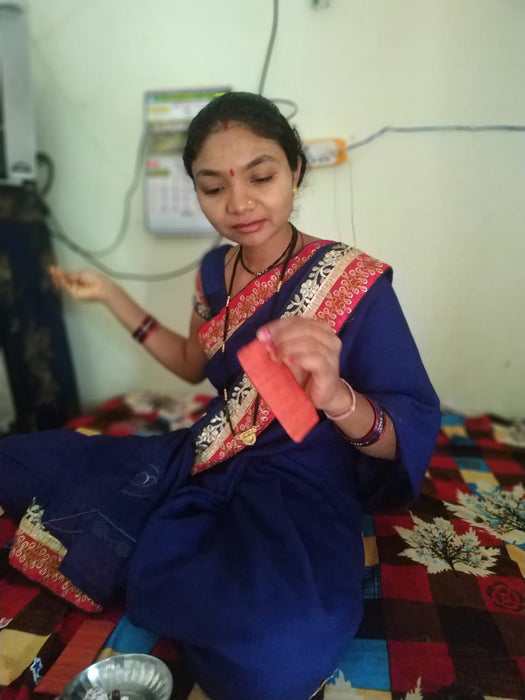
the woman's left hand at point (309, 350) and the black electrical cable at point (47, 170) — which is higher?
the black electrical cable at point (47, 170)

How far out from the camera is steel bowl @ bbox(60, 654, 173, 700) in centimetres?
64

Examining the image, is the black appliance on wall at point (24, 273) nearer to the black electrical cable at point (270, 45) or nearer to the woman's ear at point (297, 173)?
the black electrical cable at point (270, 45)

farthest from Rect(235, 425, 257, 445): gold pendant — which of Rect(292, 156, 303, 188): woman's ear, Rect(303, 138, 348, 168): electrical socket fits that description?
Rect(303, 138, 348, 168): electrical socket

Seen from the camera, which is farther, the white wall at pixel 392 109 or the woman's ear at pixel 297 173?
the white wall at pixel 392 109

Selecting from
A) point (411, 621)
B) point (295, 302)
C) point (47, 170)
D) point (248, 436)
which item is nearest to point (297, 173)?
point (295, 302)

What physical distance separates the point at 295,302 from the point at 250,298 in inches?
4.4

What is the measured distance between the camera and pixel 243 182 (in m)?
0.79

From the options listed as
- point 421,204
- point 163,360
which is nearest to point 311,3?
point 421,204

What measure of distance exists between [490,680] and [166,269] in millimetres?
1294

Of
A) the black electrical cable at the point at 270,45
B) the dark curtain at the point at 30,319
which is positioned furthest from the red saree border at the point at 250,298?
the dark curtain at the point at 30,319

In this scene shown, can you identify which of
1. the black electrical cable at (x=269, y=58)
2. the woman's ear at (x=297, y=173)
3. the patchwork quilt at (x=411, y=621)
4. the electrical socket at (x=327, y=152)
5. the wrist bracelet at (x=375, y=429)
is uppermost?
the black electrical cable at (x=269, y=58)

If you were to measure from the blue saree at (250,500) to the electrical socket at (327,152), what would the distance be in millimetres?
390

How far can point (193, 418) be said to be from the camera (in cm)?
147

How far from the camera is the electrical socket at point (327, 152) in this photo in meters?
1.18
